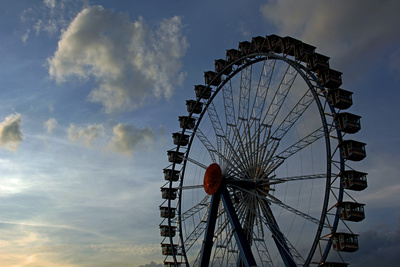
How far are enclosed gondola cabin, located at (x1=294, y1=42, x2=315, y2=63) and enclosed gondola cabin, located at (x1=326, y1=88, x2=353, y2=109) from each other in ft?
11.9

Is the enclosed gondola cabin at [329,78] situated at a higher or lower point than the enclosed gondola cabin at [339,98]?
higher

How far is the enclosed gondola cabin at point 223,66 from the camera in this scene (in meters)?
40.9

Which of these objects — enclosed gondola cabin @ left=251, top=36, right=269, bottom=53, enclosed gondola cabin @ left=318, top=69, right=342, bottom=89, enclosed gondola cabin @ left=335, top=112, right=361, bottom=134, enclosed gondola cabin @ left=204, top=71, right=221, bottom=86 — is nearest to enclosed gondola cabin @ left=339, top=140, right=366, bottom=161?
enclosed gondola cabin @ left=335, top=112, right=361, bottom=134

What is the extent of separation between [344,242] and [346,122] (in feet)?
25.1

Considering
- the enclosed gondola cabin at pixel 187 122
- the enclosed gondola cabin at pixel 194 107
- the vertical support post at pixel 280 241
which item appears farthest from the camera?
the enclosed gondola cabin at pixel 187 122

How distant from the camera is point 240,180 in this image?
33.7 m

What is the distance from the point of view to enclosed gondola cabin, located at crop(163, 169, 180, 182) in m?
44.6

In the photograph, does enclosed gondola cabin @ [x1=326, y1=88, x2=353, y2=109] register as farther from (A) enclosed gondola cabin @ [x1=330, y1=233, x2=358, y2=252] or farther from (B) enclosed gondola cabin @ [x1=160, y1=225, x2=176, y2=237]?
(B) enclosed gondola cabin @ [x1=160, y1=225, x2=176, y2=237]

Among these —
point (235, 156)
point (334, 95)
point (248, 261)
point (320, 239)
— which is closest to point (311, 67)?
point (334, 95)

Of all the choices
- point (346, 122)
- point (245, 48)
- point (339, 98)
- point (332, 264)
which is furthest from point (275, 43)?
point (332, 264)

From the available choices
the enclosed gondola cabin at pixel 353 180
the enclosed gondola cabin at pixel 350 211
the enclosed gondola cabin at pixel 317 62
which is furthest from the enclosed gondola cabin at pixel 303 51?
the enclosed gondola cabin at pixel 350 211

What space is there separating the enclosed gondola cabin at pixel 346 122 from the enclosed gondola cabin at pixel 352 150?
0.89m

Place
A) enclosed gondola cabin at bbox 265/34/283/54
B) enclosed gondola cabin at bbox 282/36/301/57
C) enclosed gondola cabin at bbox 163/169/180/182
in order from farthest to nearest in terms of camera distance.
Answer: enclosed gondola cabin at bbox 163/169/180/182, enclosed gondola cabin at bbox 265/34/283/54, enclosed gondola cabin at bbox 282/36/301/57

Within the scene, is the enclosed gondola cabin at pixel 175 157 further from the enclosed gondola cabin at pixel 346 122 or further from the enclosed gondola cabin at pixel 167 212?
the enclosed gondola cabin at pixel 346 122
